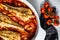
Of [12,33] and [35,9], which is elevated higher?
[35,9]

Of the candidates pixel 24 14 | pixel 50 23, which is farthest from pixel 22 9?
pixel 50 23

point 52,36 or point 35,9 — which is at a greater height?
point 35,9

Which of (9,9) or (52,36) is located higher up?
(9,9)

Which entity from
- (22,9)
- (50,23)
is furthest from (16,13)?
(50,23)

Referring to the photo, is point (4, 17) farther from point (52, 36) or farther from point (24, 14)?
point (52, 36)

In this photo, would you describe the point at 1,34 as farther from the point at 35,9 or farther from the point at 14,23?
the point at 35,9

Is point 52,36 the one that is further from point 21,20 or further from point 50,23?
point 21,20

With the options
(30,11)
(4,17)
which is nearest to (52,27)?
(30,11)
